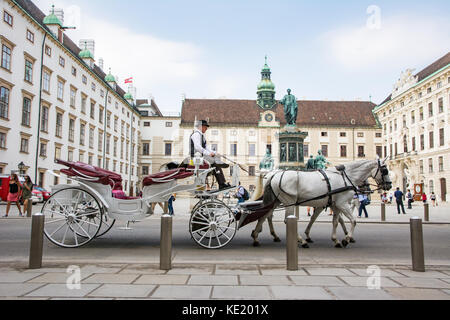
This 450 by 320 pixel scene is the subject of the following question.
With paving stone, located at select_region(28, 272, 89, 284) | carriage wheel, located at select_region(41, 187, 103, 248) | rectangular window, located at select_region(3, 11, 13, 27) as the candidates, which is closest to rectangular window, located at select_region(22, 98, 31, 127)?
rectangular window, located at select_region(3, 11, 13, 27)

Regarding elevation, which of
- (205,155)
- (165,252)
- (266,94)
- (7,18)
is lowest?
(165,252)

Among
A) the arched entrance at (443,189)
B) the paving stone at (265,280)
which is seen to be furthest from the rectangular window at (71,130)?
the arched entrance at (443,189)

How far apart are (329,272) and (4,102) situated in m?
28.2

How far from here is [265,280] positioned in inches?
184

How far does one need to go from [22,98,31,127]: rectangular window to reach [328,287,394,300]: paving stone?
97.9ft

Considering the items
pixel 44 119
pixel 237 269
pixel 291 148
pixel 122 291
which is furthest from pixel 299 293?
pixel 44 119

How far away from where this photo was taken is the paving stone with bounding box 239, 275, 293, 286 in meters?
4.48

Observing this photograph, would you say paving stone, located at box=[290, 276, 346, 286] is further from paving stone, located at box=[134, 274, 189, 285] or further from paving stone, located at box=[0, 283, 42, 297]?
paving stone, located at box=[0, 283, 42, 297]

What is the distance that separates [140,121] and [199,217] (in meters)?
57.8

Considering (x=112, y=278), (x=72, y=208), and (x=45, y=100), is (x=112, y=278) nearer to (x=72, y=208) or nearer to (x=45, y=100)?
(x=72, y=208)

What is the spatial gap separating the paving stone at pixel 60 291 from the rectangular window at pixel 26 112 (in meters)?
27.9
